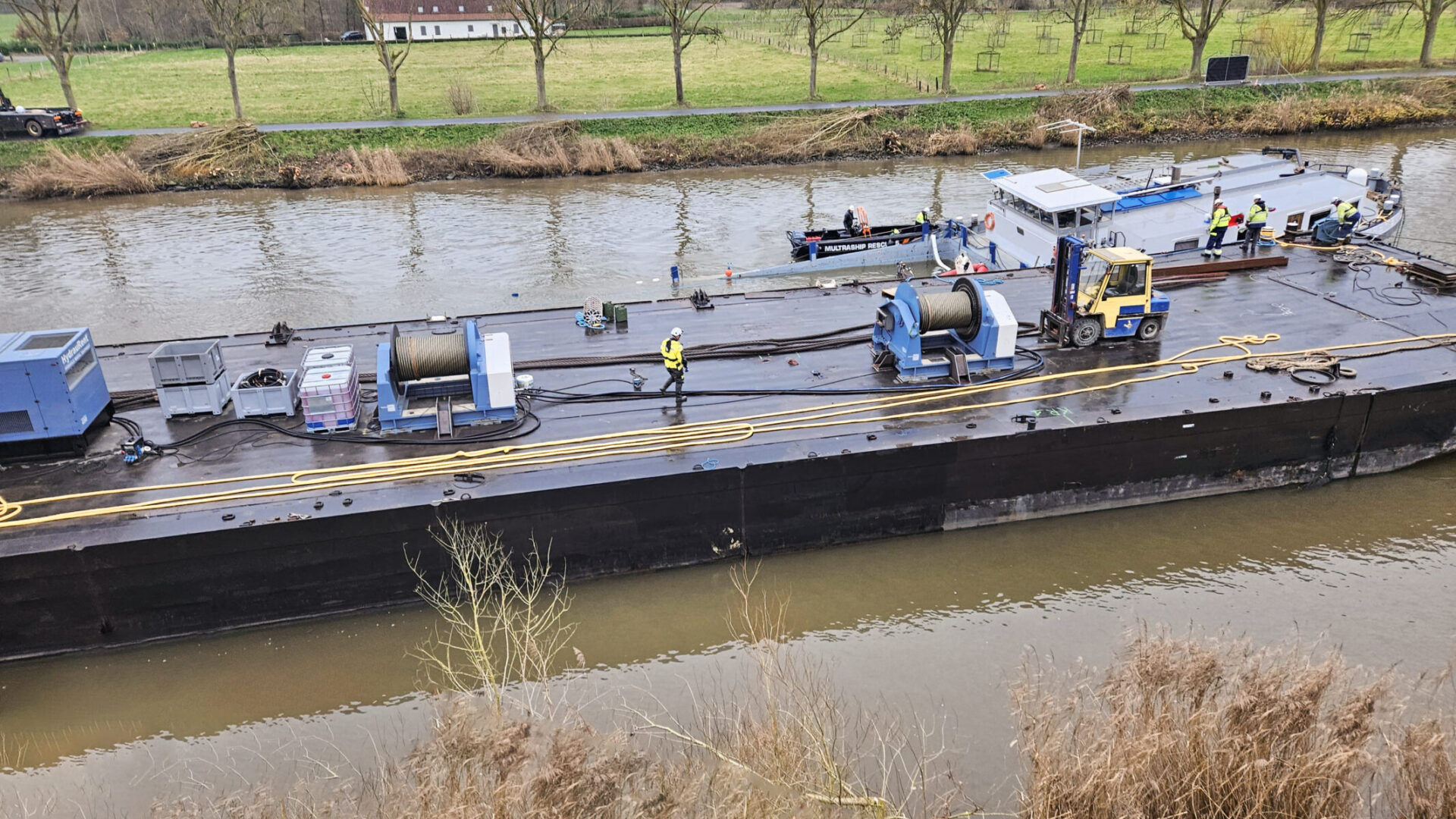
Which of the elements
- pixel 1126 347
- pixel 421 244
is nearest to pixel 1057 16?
pixel 421 244

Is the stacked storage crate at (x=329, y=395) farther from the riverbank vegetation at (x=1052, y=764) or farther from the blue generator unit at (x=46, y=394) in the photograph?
the riverbank vegetation at (x=1052, y=764)

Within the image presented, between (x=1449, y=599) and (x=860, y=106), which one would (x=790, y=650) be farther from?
(x=860, y=106)

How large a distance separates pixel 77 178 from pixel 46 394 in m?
26.8

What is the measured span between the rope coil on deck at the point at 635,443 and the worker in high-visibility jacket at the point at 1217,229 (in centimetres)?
431

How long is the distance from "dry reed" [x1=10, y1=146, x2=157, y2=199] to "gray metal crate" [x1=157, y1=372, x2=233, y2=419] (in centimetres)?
2553

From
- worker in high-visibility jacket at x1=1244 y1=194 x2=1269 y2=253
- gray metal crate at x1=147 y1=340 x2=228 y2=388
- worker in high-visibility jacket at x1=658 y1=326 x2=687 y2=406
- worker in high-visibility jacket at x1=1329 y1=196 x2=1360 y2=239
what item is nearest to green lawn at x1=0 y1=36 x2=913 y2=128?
worker in high-visibility jacket at x1=1244 y1=194 x2=1269 y2=253

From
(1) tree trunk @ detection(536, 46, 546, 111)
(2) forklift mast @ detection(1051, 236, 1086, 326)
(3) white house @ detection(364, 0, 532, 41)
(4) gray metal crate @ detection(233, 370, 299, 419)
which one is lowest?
(4) gray metal crate @ detection(233, 370, 299, 419)

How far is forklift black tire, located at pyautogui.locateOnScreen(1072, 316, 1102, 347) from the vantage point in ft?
48.8

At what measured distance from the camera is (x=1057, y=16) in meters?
66.7

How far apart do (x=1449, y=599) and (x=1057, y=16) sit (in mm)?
64619

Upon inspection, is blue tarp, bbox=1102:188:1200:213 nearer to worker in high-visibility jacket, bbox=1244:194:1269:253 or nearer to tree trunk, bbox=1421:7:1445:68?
worker in high-visibility jacket, bbox=1244:194:1269:253

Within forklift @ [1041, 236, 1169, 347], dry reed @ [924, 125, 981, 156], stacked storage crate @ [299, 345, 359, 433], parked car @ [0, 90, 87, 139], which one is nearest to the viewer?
stacked storage crate @ [299, 345, 359, 433]

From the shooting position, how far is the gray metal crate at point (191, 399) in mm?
12945

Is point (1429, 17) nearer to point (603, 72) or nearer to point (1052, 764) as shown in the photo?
point (603, 72)
